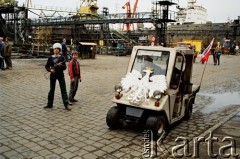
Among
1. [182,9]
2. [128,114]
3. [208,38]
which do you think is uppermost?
[182,9]

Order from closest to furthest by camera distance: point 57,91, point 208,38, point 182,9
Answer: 1. point 57,91
2. point 208,38
3. point 182,9

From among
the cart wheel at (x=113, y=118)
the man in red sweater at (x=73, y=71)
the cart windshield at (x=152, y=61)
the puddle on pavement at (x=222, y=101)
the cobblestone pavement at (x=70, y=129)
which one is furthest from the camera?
the puddle on pavement at (x=222, y=101)

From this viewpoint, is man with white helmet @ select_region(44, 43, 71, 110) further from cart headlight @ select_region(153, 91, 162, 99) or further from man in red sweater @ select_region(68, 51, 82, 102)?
cart headlight @ select_region(153, 91, 162, 99)

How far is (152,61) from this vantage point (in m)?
6.80

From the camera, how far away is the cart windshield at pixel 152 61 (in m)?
6.66

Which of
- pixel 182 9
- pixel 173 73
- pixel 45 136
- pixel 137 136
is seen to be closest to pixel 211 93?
pixel 173 73

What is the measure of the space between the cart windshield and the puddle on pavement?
3.22 m

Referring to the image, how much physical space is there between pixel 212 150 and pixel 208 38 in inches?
2324

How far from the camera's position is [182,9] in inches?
4796

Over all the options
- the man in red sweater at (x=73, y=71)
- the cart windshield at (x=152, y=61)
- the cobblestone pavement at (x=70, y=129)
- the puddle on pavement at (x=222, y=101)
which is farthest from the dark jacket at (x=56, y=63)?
the puddle on pavement at (x=222, y=101)

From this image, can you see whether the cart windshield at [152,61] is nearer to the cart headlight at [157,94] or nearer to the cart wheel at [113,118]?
the cart headlight at [157,94]

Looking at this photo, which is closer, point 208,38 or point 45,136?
point 45,136

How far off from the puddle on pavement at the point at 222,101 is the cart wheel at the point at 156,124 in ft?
11.1

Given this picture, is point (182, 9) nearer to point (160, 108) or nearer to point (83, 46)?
point (83, 46)
